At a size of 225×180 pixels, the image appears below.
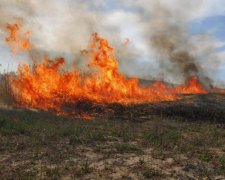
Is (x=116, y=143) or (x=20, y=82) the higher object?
(x=20, y=82)

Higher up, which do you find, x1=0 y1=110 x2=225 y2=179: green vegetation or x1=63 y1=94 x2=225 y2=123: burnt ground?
x1=63 y1=94 x2=225 y2=123: burnt ground

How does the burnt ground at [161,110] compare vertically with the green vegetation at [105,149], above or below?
above

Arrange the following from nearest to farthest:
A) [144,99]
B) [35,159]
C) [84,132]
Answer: [35,159]
[84,132]
[144,99]

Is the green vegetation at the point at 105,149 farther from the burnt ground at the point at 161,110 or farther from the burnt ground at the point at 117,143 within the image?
the burnt ground at the point at 161,110

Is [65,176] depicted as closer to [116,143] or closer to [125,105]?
[116,143]

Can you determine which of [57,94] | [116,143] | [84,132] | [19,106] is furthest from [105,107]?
[116,143]

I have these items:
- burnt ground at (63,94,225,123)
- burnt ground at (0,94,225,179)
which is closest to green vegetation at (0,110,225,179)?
burnt ground at (0,94,225,179)

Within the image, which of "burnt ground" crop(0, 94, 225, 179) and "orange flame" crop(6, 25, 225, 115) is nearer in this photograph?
"burnt ground" crop(0, 94, 225, 179)

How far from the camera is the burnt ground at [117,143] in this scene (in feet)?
41.7

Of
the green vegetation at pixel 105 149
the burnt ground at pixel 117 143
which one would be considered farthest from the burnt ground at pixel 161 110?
the green vegetation at pixel 105 149

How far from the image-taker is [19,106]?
2700 centimetres

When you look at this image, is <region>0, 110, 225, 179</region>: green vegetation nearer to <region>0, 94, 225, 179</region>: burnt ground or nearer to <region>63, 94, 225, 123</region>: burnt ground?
<region>0, 94, 225, 179</region>: burnt ground

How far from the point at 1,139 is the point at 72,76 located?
13853 millimetres

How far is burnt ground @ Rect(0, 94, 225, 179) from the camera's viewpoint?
12703 millimetres
